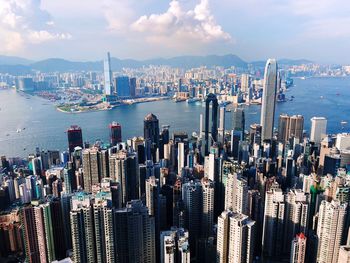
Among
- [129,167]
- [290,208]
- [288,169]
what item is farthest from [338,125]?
[129,167]

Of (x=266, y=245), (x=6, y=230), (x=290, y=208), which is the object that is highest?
(x=290, y=208)

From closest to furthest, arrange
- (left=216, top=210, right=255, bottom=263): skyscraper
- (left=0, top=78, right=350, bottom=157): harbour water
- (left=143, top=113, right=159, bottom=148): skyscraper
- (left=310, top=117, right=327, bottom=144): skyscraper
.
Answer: (left=216, top=210, right=255, bottom=263): skyscraper < (left=143, top=113, right=159, bottom=148): skyscraper < (left=310, top=117, right=327, bottom=144): skyscraper < (left=0, top=78, right=350, bottom=157): harbour water

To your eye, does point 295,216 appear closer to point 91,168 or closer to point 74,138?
point 91,168

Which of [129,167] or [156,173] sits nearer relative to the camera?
[129,167]

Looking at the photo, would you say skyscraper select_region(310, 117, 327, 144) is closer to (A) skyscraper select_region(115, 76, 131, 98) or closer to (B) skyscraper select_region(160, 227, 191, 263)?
(B) skyscraper select_region(160, 227, 191, 263)

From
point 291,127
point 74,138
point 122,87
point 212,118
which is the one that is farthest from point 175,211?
point 122,87

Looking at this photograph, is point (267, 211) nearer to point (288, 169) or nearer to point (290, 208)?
point (290, 208)

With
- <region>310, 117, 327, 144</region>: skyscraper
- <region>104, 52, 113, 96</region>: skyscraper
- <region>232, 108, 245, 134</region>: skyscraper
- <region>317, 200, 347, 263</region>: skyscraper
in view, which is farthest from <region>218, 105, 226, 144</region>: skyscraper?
<region>104, 52, 113, 96</region>: skyscraper
